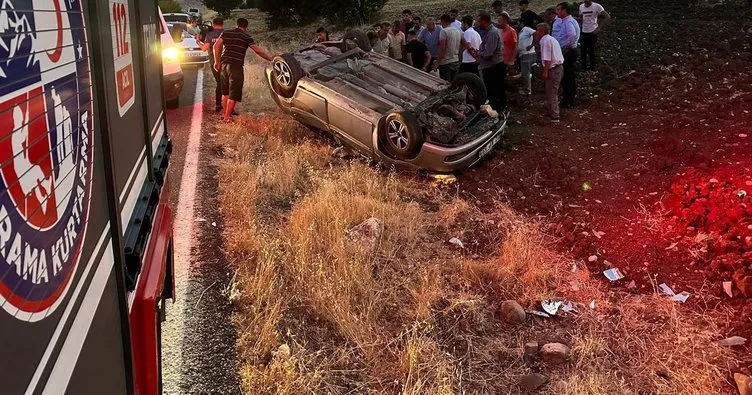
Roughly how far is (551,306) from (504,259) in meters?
0.64

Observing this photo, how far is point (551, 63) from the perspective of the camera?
8.39m

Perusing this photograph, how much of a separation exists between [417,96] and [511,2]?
55.9ft

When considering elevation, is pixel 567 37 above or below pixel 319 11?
above

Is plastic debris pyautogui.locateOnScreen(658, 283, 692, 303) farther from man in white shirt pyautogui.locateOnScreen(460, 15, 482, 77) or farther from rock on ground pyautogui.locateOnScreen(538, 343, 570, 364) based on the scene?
man in white shirt pyautogui.locateOnScreen(460, 15, 482, 77)

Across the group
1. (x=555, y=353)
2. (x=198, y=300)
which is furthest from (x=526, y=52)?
(x=198, y=300)

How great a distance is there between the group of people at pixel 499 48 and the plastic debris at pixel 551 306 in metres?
4.83

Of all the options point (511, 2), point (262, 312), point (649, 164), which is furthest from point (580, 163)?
point (511, 2)

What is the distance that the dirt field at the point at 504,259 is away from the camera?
3.38 metres

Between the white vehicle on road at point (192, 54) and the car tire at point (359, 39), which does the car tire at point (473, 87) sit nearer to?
the car tire at point (359, 39)

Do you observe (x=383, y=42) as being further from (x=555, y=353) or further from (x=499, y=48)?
(x=555, y=353)

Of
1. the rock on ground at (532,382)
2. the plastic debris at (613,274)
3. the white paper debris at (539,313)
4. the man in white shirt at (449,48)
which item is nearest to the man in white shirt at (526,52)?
the man in white shirt at (449,48)

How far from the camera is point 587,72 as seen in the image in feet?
36.1

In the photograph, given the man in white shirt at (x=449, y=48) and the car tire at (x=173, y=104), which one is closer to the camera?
the man in white shirt at (x=449, y=48)

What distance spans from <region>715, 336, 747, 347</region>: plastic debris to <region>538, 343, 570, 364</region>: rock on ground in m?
0.99
